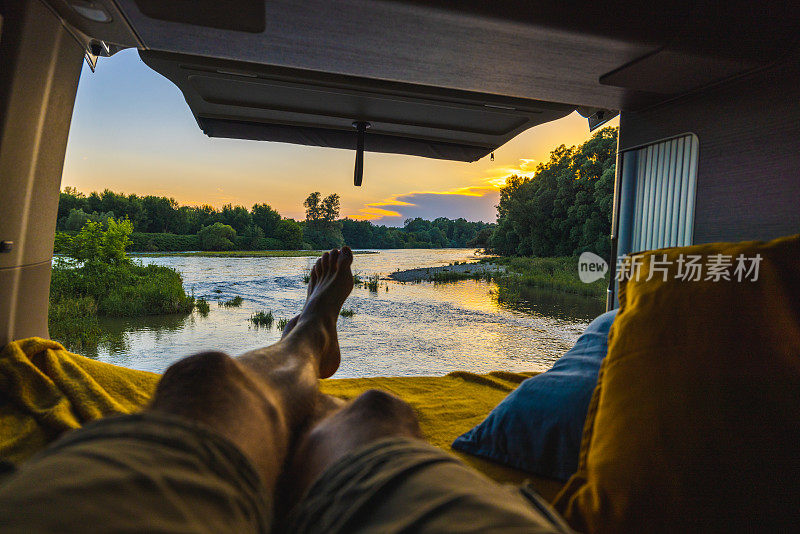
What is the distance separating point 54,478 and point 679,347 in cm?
77

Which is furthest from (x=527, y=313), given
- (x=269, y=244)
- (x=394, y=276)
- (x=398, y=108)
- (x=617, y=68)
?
(x=617, y=68)

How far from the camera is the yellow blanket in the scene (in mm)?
977

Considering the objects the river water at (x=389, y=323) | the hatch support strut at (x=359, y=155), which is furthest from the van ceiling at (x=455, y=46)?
the river water at (x=389, y=323)

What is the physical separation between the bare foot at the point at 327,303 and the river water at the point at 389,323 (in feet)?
4.59

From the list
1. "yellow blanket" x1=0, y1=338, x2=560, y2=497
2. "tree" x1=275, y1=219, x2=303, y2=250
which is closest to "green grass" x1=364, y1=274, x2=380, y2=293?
"tree" x1=275, y1=219, x2=303, y2=250

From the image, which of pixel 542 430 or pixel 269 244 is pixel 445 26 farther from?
pixel 269 244

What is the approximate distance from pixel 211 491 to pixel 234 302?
5.39m

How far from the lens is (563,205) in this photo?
11.1 metres

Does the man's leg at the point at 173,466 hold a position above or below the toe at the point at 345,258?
below

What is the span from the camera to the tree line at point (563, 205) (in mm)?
9930

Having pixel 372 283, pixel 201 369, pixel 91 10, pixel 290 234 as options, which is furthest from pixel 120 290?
pixel 201 369

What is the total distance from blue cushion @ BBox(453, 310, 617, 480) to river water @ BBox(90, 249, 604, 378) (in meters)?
2.52

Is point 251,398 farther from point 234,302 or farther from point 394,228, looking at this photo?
point 394,228

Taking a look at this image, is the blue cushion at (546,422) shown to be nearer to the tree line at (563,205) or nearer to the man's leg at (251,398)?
the man's leg at (251,398)
